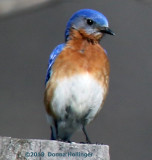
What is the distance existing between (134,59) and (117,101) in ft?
2.16

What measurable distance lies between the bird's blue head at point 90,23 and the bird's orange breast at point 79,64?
0.12 metres

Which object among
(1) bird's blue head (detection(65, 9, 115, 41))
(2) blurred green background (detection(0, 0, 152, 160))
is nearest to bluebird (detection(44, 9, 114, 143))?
(1) bird's blue head (detection(65, 9, 115, 41))

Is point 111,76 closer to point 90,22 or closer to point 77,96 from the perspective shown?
point 90,22

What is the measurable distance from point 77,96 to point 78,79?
0.38 feet

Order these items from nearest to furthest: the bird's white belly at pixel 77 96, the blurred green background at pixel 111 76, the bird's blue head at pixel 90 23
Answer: the bird's white belly at pixel 77 96, the bird's blue head at pixel 90 23, the blurred green background at pixel 111 76

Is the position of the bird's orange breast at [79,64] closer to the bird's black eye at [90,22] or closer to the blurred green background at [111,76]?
the bird's black eye at [90,22]

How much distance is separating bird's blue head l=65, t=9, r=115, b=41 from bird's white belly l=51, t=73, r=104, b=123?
0.39 meters

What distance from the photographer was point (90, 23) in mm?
5352

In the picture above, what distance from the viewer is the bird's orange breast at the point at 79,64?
5.12 meters

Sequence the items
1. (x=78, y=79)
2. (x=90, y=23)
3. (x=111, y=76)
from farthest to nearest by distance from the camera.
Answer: (x=111, y=76), (x=90, y=23), (x=78, y=79)

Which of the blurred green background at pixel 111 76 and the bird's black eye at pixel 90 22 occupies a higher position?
the blurred green background at pixel 111 76

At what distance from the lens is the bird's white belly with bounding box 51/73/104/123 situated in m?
5.09

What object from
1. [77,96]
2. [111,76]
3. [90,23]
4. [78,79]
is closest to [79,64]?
[78,79]

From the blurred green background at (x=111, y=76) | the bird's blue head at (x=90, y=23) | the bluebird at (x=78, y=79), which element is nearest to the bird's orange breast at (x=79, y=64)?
the bluebird at (x=78, y=79)
